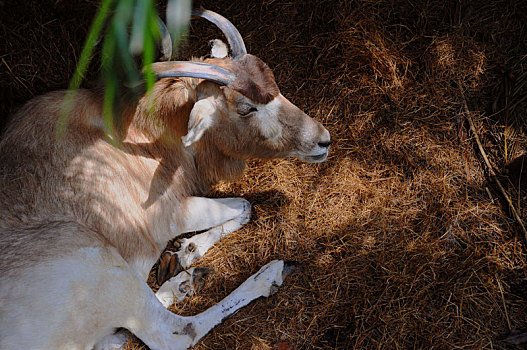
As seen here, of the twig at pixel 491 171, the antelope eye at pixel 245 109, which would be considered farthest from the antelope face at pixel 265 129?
the twig at pixel 491 171

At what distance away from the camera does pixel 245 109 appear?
315cm

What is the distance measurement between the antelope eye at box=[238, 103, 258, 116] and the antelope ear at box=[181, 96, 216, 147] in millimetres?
200

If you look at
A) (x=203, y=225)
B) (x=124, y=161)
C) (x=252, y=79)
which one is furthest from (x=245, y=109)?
(x=203, y=225)

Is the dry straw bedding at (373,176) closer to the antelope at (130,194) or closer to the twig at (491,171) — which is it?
the twig at (491,171)

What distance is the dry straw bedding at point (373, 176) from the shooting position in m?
3.39

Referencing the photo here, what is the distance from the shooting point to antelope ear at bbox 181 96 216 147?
2.96 m

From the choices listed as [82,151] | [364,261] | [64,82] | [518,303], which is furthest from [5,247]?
[518,303]

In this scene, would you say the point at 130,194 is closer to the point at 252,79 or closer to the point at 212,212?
the point at 212,212

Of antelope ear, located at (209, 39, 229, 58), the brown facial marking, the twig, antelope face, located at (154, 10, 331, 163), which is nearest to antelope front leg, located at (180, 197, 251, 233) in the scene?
antelope face, located at (154, 10, 331, 163)

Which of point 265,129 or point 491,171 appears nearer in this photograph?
point 265,129

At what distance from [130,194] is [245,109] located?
112 cm

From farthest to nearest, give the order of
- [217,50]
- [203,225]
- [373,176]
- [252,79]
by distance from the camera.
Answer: [373,176] → [203,225] → [217,50] → [252,79]

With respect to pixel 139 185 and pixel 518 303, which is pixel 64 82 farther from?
pixel 518 303

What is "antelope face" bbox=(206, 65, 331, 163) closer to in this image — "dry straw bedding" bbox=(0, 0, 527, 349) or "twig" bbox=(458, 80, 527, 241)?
"dry straw bedding" bbox=(0, 0, 527, 349)
